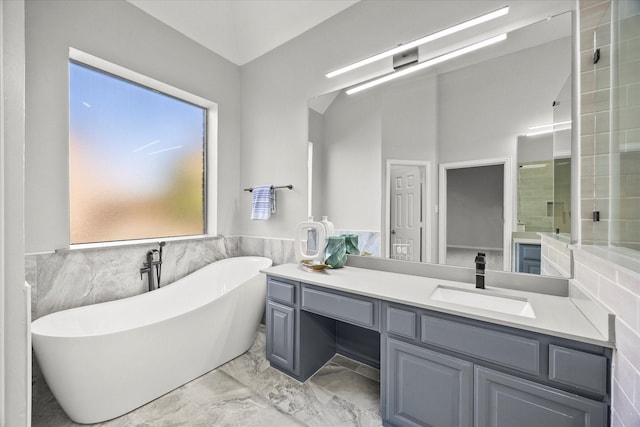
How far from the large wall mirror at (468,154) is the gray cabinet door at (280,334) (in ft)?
2.66

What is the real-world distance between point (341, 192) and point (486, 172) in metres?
1.10

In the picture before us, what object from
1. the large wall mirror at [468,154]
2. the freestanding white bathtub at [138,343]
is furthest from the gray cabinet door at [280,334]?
the large wall mirror at [468,154]

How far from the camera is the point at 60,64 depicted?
1919 mm

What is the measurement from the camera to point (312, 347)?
2.09 m

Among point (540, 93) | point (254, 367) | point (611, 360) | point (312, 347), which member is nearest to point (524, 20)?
point (540, 93)

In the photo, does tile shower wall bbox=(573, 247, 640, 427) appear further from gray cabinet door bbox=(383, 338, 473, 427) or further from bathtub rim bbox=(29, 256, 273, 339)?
bathtub rim bbox=(29, 256, 273, 339)

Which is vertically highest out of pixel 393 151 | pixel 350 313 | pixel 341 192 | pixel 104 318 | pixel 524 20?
pixel 524 20

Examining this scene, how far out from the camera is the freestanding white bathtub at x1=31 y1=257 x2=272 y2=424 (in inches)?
58.4

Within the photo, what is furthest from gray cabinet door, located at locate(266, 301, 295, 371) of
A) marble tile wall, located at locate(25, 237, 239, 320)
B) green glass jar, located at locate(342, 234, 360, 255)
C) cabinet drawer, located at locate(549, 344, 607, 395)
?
cabinet drawer, located at locate(549, 344, 607, 395)

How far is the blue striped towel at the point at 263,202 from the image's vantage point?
2818 mm

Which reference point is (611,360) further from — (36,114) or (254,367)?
(36,114)

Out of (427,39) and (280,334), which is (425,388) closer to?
(280,334)

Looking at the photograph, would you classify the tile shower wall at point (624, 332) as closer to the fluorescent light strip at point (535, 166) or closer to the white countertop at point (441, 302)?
the white countertop at point (441, 302)

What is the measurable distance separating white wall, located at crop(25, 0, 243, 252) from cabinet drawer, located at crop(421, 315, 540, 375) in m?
2.49
